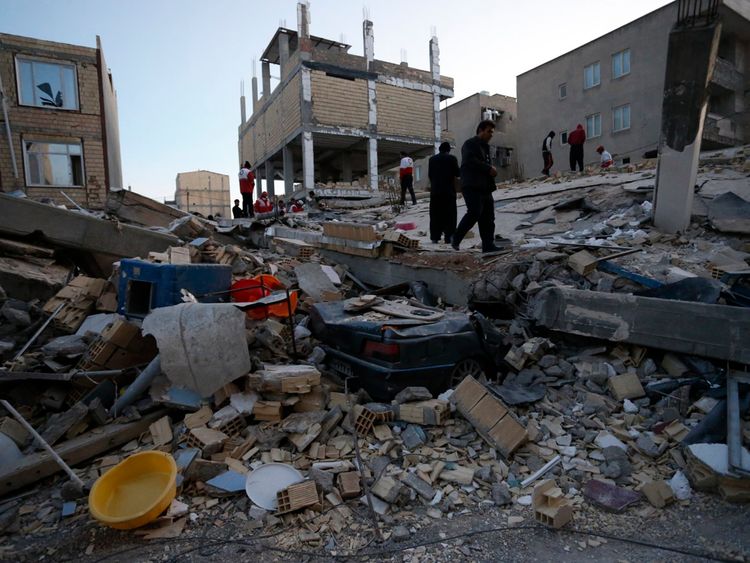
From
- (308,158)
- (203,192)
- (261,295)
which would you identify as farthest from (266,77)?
(261,295)

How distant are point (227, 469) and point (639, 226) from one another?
6557mm

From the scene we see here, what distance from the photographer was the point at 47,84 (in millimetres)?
15359

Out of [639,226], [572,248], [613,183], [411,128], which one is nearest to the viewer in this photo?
[572,248]

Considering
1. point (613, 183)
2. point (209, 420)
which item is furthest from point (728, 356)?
point (613, 183)

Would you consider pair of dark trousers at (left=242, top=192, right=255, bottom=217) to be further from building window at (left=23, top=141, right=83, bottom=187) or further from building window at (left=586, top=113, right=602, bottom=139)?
building window at (left=586, top=113, right=602, bottom=139)

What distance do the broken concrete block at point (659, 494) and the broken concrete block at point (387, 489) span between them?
1.55 metres

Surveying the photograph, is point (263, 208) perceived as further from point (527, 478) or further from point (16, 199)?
point (527, 478)

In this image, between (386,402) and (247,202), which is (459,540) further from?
(247,202)

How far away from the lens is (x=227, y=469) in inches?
125

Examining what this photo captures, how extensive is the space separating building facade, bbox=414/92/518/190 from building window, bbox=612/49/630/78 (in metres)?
9.46

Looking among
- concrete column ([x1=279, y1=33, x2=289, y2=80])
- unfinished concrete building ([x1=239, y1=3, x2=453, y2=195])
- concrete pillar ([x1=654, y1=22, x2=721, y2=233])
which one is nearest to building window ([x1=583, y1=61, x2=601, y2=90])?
unfinished concrete building ([x1=239, y1=3, x2=453, y2=195])

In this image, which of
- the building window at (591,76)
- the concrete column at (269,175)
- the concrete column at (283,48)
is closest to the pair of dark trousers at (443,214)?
the concrete column at (283,48)

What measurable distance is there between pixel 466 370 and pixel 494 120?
3555cm

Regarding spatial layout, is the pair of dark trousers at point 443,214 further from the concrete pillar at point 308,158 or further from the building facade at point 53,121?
the concrete pillar at point 308,158
